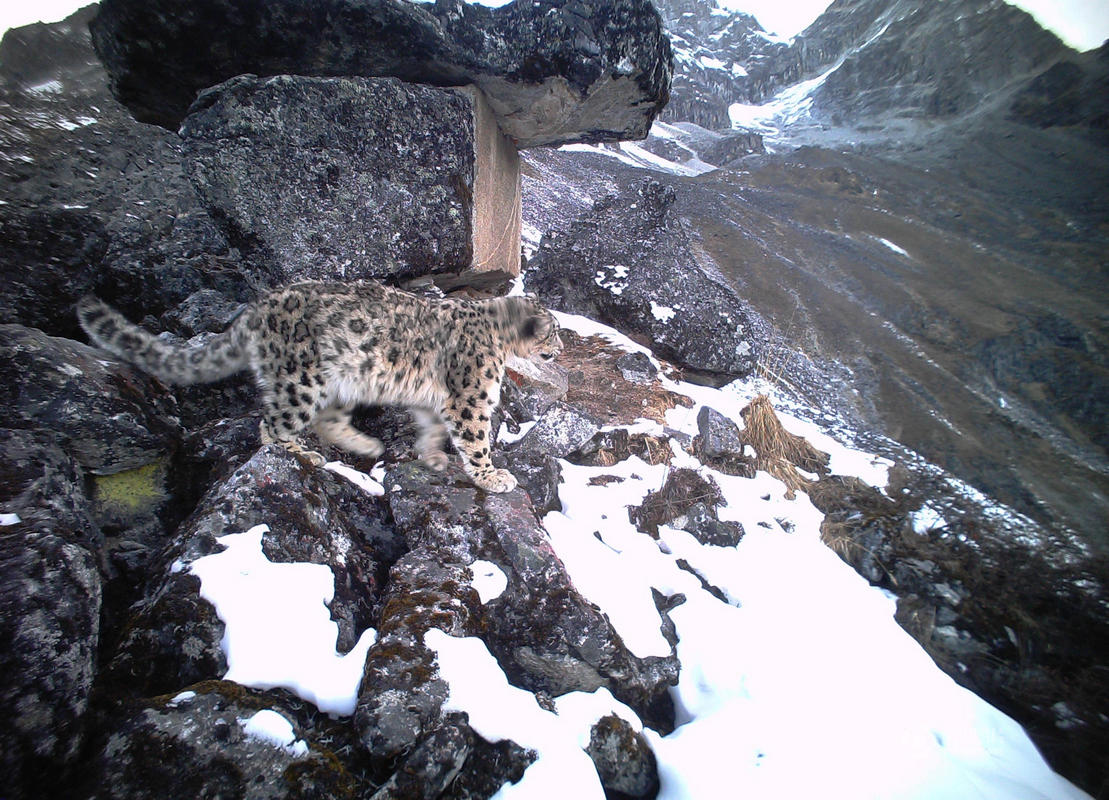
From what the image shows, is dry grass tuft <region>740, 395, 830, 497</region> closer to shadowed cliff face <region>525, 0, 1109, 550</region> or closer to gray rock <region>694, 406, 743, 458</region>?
gray rock <region>694, 406, 743, 458</region>

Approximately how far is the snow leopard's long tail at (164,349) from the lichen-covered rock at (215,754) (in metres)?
2.69

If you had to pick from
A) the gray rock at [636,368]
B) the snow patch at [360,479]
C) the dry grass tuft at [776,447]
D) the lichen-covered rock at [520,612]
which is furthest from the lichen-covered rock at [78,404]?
the dry grass tuft at [776,447]

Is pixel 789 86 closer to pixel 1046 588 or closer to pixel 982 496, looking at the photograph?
pixel 982 496

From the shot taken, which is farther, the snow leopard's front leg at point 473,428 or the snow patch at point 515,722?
the snow leopard's front leg at point 473,428

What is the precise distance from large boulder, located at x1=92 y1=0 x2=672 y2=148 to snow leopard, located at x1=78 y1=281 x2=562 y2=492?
2.63m

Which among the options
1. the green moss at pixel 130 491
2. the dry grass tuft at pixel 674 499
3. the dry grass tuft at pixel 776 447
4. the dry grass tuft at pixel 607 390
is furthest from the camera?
the dry grass tuft at pixel 607 390

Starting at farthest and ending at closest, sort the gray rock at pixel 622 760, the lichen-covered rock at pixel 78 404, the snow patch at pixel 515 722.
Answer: the lichen-covered rock at pixel 78 404 → the gray rock at pixel 622 760 → the snow patch at pixel 515 722

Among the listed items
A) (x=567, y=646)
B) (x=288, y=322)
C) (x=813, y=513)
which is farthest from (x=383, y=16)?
(x=813, y=513)

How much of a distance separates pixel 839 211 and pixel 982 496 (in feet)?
43.4

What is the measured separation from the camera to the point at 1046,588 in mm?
4855

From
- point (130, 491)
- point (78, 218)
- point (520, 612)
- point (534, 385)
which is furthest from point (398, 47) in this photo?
point (520, 612)

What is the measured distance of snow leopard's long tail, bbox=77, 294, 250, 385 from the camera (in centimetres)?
366

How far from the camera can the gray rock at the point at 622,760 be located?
2592 millimetres

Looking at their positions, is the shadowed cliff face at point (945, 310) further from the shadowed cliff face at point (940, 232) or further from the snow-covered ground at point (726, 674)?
the snow-covered ground at point (726, 674)
